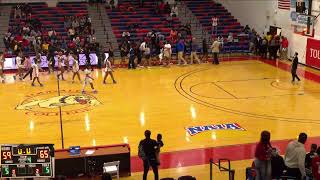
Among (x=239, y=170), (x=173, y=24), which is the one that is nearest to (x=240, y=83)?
(x=239, y=170)

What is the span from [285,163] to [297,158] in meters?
0.35

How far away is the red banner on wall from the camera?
2580cm

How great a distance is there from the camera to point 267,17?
31562mm

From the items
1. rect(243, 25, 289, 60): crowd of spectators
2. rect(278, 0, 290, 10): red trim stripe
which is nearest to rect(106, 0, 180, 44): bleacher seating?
rect(243, 25, 289, 60): crowd of spectators

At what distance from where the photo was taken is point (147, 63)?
2784cm

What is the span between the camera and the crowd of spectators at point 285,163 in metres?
9.09

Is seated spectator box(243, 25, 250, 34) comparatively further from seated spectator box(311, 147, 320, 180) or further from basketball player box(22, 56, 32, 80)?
seated spectator box(311, 147, 320, 180)

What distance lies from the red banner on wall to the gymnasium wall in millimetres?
359

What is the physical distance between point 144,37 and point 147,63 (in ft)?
13.7

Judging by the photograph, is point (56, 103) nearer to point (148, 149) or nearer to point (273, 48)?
point (148, 149)

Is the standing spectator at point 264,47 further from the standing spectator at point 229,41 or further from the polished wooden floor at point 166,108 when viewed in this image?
the polished wooden floor at point 166,108

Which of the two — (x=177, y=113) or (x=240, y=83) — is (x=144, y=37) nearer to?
(x=240, y=83)

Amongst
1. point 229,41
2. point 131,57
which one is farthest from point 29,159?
point 229,41

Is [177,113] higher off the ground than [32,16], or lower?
lower
